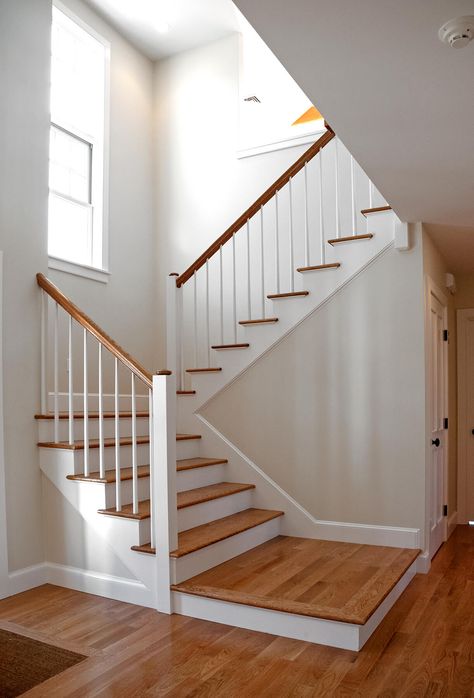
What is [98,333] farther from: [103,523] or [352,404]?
[352,404]

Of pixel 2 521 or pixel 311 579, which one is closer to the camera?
pixel 311 579

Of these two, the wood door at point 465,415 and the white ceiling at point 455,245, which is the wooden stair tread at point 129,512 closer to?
the white ceiling at point 455,245

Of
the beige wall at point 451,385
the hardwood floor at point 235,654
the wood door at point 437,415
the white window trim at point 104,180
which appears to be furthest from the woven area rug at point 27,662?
the beige wall at point 451,385

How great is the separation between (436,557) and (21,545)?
2915 millimetres

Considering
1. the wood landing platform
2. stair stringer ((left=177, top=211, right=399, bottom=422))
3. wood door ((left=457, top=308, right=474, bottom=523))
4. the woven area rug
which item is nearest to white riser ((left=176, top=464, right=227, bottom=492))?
stair stringer ((left=177, top=211, right=399, bottom=422))

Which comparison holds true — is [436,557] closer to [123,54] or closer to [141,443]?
[141,443]

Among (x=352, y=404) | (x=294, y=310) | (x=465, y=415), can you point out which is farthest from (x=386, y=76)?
(x=465, y=415)

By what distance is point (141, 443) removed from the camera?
4.19m

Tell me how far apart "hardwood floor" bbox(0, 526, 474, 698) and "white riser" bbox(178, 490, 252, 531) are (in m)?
0.64

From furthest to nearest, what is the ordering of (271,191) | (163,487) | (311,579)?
(271,191)
(311,579)
(163,487)

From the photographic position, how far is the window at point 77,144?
551 centimetres

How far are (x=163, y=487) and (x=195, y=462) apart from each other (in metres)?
1.26

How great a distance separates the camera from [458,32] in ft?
6.38

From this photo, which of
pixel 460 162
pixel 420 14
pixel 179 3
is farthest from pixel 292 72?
pixel 179 3
